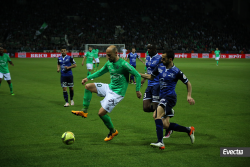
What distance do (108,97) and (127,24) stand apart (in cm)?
5668

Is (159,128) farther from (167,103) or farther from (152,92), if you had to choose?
(152,92)

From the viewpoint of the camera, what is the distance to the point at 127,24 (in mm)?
61125

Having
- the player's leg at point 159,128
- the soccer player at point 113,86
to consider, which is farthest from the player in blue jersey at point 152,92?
the soccer player at point 113,86

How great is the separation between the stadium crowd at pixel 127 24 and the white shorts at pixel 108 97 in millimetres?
46613

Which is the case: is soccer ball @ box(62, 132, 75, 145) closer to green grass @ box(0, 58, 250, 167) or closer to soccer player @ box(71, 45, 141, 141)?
green grass @ box(0, 58, 250, 167)

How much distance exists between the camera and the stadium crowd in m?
54.7

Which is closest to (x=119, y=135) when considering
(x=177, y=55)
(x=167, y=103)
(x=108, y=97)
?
(x=108, y=97)

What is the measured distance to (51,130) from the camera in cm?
722

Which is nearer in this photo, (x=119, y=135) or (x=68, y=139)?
(x=68, y=139)

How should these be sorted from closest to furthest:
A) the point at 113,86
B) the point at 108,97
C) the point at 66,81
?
the point at 108,97, the point at 113,86, the point at 66,81

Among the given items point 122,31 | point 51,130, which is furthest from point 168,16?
point 51,130

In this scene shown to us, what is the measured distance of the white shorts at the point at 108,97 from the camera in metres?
6.09

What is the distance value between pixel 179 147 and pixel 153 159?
39.3 inches

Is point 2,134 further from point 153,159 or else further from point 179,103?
point 179,103
